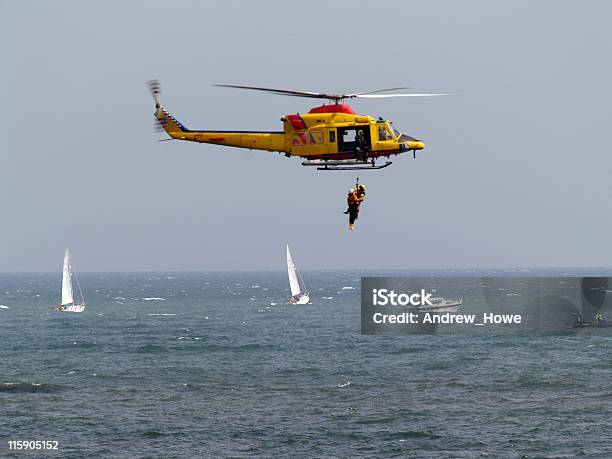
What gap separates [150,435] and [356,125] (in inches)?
1243

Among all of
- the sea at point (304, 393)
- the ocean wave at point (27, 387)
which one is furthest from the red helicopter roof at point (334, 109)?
the ocean wave at point (27, 387)

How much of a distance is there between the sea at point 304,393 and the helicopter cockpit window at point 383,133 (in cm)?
2401

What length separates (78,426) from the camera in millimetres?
65875

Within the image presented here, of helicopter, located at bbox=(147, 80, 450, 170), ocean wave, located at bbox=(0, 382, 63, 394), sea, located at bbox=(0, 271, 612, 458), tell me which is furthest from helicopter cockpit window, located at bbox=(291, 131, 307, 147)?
ocean wave, located at bbox=(0, 382, 63, 394)

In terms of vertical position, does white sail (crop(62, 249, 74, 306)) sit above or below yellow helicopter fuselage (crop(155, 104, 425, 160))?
below

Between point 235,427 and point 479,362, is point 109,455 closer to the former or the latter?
point 235,427

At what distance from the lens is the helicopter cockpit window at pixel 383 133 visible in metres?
43.7

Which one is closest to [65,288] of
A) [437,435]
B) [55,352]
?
[55,352]

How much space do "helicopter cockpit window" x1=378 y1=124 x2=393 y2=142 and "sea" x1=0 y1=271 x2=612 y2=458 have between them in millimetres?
24012

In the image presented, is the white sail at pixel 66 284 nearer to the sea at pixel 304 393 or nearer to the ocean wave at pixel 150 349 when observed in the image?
the sea at pixel 304 393

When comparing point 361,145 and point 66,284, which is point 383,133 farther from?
point 66,284

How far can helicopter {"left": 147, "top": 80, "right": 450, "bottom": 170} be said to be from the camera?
43281 mm

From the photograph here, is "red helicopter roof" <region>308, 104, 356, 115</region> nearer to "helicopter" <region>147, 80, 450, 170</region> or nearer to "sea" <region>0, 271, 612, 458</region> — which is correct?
"helicopter" <region>147, 80, 450, 170</region>

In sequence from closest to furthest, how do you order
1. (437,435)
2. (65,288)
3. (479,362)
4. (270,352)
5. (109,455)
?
(109,455) < (437,435) < (479,362) < (270,352) < (65,288)
